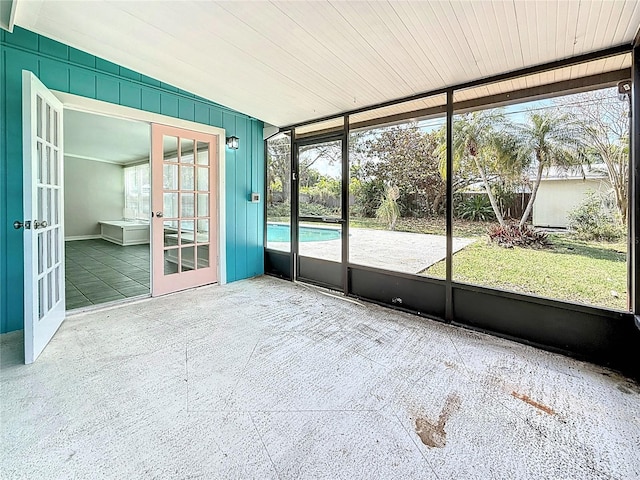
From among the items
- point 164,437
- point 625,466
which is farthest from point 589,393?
point 164,437

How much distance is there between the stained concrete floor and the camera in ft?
4.72

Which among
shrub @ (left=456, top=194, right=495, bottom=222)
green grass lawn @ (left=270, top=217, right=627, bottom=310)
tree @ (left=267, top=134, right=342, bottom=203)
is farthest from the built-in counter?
shrub @ (left=456, top=194, right=495, bottom=222)

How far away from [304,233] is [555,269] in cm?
299

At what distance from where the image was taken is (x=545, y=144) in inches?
120

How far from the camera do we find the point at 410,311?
11.4 feet

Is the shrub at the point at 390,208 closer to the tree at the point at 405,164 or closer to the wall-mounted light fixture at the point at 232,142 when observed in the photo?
the tree at the point at 405,164

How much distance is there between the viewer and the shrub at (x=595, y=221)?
2.64 metres

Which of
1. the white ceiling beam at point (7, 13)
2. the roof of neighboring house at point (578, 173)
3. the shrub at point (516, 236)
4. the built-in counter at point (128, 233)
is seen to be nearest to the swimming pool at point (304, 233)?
the shrub at point (516, 236)

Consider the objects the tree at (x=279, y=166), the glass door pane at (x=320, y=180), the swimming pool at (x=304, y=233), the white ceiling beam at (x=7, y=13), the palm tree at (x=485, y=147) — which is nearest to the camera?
the white ceiling beam at (x=7, y=13)

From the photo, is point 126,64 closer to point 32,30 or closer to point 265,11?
point 32,30

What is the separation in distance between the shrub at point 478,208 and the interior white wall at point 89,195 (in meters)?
10.1

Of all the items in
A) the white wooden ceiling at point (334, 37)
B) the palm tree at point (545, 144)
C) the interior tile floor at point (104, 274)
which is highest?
the white wooden ceiling at point (334, 37)

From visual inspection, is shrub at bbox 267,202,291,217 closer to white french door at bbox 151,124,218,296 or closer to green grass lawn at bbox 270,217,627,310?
white french door at bbox 151,124,218,296

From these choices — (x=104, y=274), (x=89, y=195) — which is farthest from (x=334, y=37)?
(x=89, y=195)
